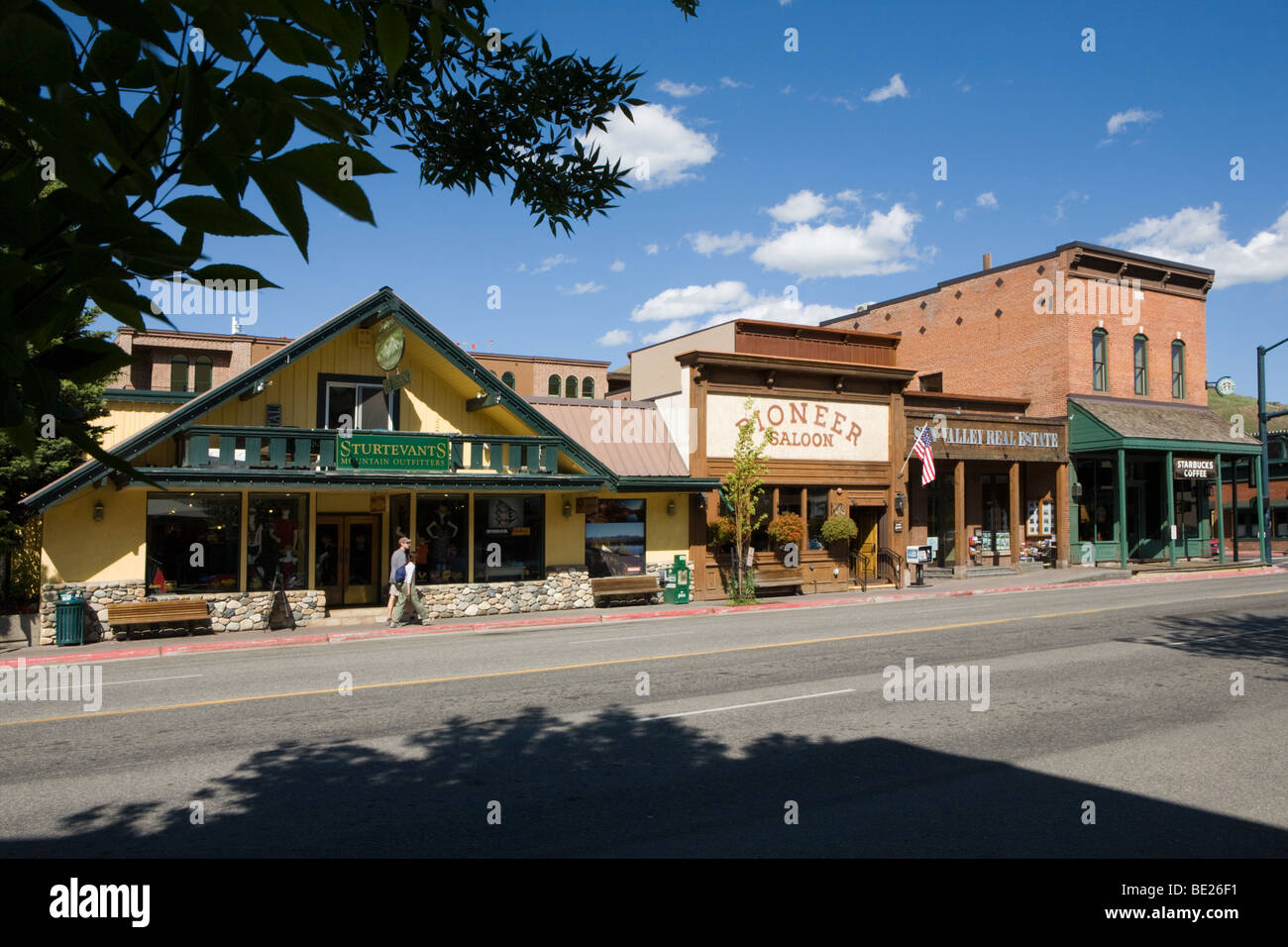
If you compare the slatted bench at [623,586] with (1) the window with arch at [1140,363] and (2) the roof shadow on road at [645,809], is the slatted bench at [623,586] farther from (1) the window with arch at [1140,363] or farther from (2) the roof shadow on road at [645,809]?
(1) the window with arch at [1140,363]

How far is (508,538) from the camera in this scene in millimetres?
23250

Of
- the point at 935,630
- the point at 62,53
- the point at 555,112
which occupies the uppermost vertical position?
the point at 555,112

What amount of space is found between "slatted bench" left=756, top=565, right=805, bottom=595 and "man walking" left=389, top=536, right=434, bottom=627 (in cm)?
968

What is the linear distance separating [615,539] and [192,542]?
33.4 ft

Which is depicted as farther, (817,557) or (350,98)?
(817,557)

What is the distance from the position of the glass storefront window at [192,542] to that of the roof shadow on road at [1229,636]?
17.6 meters

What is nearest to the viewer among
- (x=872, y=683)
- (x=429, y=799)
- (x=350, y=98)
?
(x=350, y=98)

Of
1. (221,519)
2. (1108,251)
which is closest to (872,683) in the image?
(221,519)

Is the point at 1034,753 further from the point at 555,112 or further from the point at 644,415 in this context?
the point at 644,415

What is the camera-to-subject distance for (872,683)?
11352 mm

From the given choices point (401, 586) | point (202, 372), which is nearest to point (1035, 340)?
point (401, 586)

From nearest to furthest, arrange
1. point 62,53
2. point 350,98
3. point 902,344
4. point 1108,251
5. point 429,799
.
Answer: point 62,53 → point 350,98 → point 429,799 → point 1108,251 → point 902,344

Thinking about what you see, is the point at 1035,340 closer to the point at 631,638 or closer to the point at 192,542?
the point at 631,638
